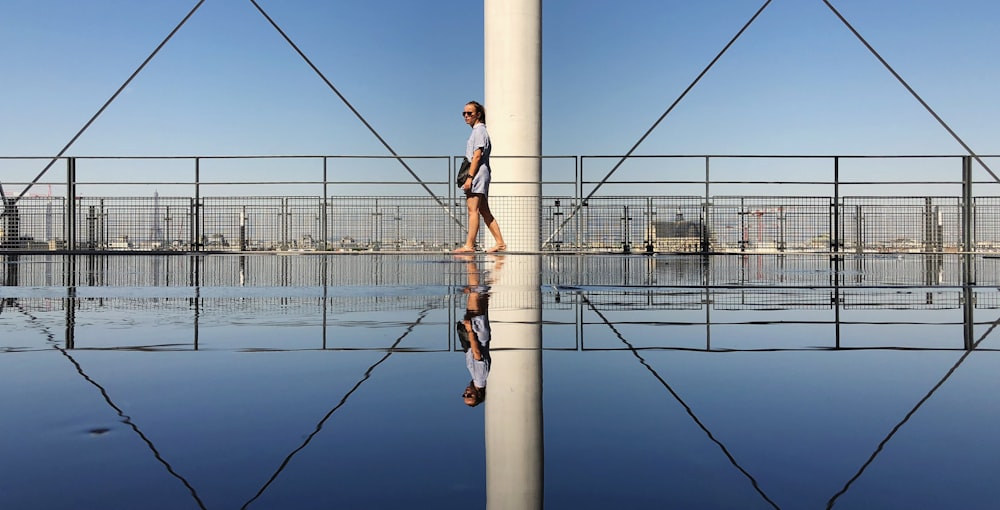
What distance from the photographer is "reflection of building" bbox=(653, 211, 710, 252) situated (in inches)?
432

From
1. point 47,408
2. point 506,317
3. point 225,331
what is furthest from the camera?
point 506,317

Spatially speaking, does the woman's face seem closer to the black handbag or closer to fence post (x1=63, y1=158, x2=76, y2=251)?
the black handbag

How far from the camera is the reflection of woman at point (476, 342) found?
120 centimetres

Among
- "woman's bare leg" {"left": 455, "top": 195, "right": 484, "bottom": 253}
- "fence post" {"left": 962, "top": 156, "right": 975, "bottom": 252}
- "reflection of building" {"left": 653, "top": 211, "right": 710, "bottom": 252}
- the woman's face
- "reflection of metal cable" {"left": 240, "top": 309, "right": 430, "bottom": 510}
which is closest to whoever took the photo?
"reflection of metal cable" {"left": 240, "top": 309, "right": 430, "bottom": 510}

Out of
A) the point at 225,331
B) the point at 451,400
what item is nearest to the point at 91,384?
the point at 451,400

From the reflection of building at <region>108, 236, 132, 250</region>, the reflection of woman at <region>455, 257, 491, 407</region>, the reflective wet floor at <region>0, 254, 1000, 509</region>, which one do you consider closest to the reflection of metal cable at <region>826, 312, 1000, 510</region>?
the reflective wet floor at <region>0, 254, 1000, 509</region>

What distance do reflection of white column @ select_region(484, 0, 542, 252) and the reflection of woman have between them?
6436 millimetres

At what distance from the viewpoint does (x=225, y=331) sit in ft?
6.70

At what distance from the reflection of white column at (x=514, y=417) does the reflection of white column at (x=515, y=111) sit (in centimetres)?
737

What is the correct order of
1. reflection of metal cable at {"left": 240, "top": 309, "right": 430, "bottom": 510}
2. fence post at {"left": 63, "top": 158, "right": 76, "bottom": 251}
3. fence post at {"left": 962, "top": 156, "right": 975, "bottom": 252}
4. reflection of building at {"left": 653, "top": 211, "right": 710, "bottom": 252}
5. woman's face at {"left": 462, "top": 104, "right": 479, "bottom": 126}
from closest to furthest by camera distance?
reflection of metal cable at {"left": 240, "top": 309, "right": 430, "bottom": 510}, woman's face at {"left": 462, "top": 104, "right": 479, "bottom": 126}, fence post at {"left": 962, "top": 156, "right": 975, "bottom": 252}, fence post at {"left": 63, "top": 158, "right": 76, "bottom": 251}, reflection of building at {"left": 653, "top": 211, "right": 710, "bottom": 252}

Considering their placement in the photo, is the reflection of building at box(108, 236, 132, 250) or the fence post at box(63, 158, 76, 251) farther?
the reflection of building at box(108, 236, 132, 250)

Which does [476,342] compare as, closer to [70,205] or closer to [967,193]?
[967,193]

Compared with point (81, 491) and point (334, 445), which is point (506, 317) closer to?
point (334, 445)

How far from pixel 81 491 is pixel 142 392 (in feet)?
1.66
